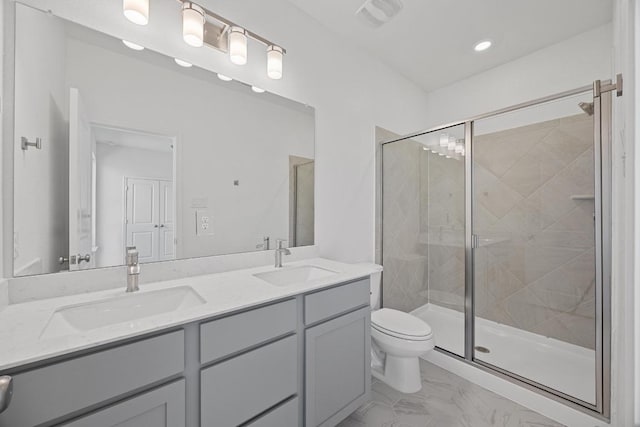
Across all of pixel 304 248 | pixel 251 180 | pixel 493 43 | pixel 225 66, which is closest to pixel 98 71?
pixel 225 66

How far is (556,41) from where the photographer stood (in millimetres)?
2246

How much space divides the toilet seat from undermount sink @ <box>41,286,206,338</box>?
51.5 inches

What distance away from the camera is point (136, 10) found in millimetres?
1183

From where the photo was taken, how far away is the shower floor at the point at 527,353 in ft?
5.85

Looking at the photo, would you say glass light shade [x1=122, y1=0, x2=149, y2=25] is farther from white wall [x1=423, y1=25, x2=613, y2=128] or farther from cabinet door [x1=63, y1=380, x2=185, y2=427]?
white wall [x1=423, y1=25, x2=613, y2=128]

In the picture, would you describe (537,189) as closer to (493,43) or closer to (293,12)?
(493,43)

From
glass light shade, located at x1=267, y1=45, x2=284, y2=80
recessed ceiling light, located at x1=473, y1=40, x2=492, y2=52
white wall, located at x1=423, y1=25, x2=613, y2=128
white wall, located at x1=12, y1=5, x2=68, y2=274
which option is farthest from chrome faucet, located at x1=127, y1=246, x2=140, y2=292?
white wall, located at x1=423, y1=25, x2=613, y2=128

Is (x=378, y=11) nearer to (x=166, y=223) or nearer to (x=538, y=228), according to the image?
(x=166, y=223)

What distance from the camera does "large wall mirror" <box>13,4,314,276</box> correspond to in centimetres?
106

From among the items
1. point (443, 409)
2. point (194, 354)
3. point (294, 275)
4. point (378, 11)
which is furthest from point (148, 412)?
point (378, 11)

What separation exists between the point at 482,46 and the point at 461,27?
1.26ft

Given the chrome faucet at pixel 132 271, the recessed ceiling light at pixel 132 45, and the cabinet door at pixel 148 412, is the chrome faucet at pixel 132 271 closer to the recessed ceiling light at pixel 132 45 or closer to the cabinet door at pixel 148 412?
the cabinet door at pixel 148 412

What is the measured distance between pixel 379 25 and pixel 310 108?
812 mm

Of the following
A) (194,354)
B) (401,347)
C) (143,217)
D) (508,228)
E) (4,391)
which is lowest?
(401,347)
